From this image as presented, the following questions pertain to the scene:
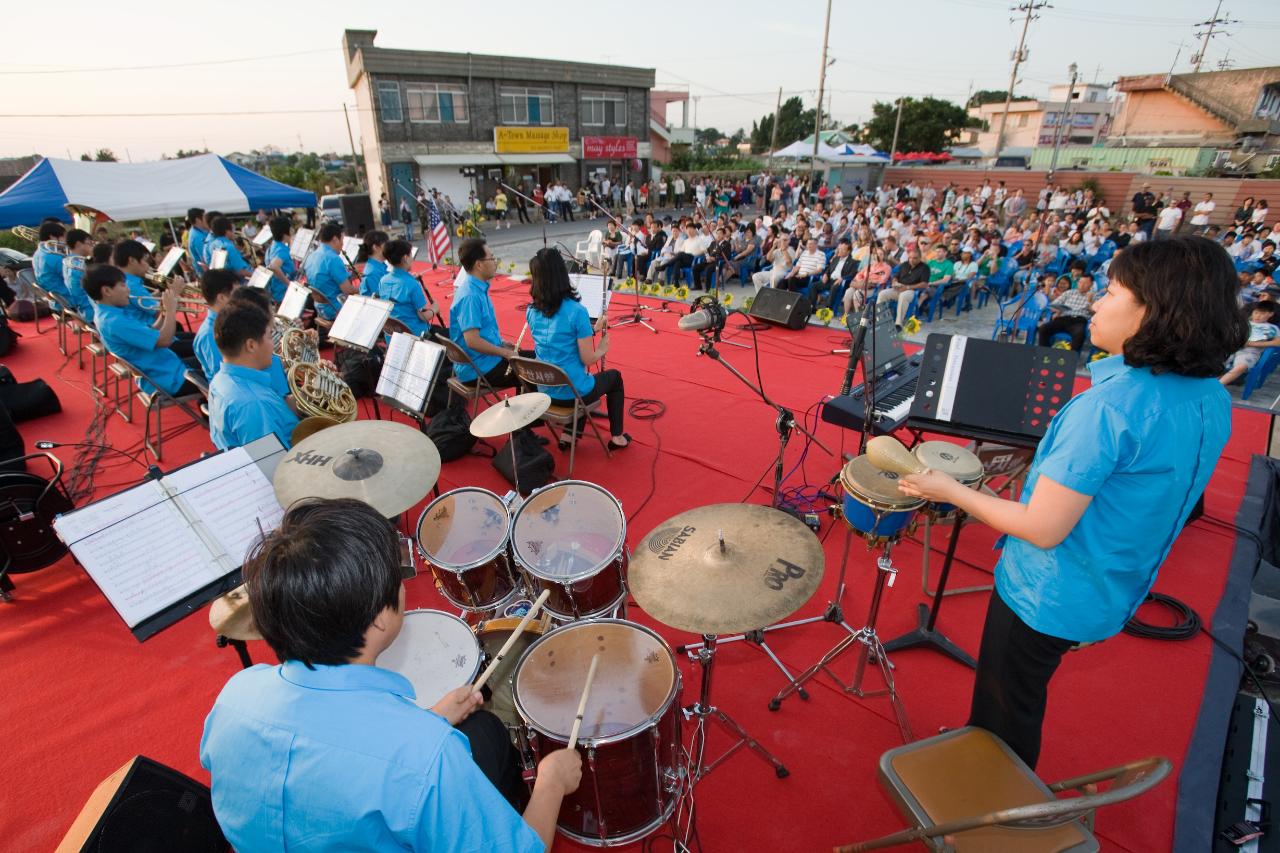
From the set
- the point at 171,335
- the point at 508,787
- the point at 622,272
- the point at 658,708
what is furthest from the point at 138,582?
the point at 622,272

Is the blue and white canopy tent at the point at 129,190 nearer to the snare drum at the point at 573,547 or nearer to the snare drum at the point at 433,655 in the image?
the snare drum at the point at 573,547

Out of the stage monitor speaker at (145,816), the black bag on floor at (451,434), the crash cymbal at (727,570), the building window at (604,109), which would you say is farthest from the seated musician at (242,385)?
the building window at (604,109)

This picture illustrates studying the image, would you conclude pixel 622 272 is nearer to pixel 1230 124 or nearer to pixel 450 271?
pixel 450 271

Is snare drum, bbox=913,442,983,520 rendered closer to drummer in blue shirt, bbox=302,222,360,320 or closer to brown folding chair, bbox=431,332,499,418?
brown folding chair, bbox=431,332,499,418

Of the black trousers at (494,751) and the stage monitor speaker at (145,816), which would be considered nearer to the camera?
the stage monitor speaker at (145,816)

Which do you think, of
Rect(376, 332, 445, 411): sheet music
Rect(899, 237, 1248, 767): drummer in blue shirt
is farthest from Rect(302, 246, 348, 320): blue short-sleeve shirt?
Rect(899, 237, 1248, 767): drummer in blue shirt

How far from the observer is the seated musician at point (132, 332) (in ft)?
15.2

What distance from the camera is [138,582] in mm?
2057

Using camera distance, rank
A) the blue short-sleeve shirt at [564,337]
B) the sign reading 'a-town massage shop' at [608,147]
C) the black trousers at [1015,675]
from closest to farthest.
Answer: the black trousers at [1015,675]
the blue short-sleeve shirt at [564,337]
the sign reading 'a-town massage shop' at [608,147]

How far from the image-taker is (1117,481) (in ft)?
5.37

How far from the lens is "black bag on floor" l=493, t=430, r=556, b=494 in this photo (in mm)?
4453

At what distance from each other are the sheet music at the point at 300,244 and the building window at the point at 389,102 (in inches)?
646

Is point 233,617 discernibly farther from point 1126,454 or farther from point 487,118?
point 487,118

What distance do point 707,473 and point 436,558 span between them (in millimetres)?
2566
